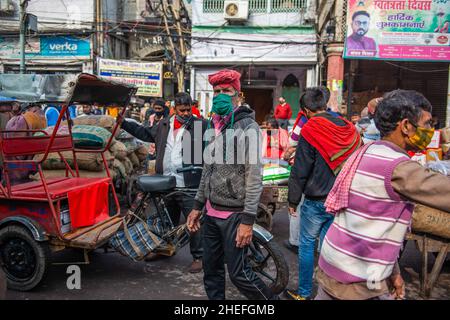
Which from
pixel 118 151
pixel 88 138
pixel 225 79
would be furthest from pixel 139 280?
pixel 118 151

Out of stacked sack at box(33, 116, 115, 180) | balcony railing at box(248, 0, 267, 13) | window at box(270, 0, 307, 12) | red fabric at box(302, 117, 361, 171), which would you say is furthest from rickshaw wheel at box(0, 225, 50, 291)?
window at box(270, 0, 307, 12)

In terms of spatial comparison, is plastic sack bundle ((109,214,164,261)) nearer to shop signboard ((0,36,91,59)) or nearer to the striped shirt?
the striped shirt

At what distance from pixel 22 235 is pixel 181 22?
15317 millimetres

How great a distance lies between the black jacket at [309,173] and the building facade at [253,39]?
13072 mm

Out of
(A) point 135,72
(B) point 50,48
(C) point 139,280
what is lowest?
(C) point 139,280

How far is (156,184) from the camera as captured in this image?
443 centimetres

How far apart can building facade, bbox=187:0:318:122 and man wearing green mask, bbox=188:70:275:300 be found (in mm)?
13651

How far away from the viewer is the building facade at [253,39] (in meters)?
16.3

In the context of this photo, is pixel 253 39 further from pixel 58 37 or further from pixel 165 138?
pixel 165 138

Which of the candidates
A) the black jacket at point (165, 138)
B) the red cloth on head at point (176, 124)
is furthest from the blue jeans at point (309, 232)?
the red cloth on head at point (176, 124)

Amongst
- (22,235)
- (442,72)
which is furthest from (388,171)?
(442,72)

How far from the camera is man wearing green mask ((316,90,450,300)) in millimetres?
1847

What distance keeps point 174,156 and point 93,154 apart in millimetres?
2154

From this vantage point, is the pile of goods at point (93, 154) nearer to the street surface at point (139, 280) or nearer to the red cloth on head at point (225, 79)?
the street surface at point (139, 280)
